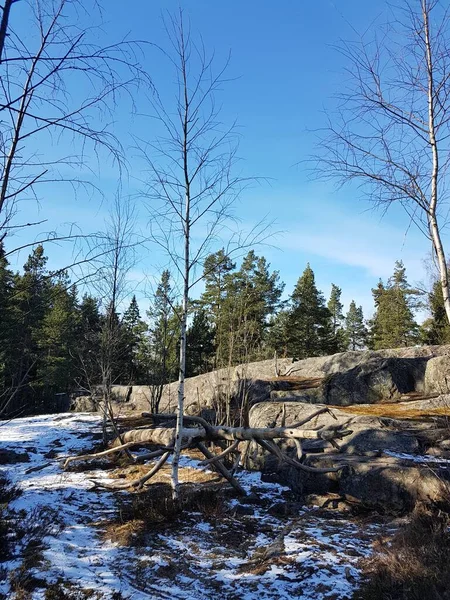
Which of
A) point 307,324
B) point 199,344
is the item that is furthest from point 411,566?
point 307,324

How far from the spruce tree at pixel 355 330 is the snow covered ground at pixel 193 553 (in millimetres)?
46027

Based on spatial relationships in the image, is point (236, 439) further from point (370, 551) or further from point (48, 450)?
point (48, 450)

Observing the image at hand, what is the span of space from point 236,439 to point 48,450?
8.40 metres

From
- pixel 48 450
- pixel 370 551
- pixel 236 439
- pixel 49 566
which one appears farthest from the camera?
pixel 48 450

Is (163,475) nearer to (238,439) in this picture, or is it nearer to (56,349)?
(238,439)

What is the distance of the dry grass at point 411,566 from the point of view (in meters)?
3.43

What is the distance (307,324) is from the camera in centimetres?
3291

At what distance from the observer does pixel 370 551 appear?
470 centimetres

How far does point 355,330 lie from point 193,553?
163 feet

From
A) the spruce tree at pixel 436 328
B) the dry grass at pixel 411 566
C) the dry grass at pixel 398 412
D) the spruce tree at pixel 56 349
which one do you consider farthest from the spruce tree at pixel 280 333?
the dry grass at pixel 411 566

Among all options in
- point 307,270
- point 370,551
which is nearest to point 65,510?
point 370,551

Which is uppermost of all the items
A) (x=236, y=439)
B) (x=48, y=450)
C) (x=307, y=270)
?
(x=307, y=270)

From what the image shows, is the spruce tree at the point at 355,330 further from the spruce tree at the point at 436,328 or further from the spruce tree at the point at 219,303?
the spruce tree at the point at 219,303

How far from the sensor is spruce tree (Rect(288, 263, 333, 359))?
108 ft
